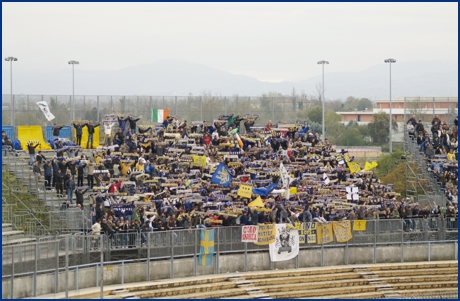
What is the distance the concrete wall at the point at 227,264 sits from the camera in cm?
3197

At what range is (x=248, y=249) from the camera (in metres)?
39.9

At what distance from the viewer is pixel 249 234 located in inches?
1553

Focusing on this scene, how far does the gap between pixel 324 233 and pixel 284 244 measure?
1.96 meters

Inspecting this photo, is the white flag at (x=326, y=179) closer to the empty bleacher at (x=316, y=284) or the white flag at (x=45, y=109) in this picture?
the empty bleacher at (x=316, y=284)

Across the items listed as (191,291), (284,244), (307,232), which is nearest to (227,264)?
(284,244)

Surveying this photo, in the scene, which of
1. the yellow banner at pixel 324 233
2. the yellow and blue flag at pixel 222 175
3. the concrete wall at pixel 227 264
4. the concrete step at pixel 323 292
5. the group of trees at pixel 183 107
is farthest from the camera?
the group of trees at pixel 183 107

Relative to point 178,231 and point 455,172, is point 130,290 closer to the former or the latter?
point 178,231

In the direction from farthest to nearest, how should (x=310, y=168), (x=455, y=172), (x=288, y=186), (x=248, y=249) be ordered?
(x=455, y=172) → (x=310, y=168) → (x=288, y=186) → (x=248, y=249)

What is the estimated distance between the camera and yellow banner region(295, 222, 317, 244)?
133ft

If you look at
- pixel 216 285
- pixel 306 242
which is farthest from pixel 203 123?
pixel 216 285

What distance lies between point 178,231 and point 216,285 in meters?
2.49

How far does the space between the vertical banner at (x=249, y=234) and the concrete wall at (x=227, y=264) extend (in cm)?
73

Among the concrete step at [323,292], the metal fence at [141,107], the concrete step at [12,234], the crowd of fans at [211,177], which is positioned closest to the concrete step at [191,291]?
the concrete step at [323,292]

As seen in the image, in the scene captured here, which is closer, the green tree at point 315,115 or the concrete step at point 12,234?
the concrete step at point 12,234
